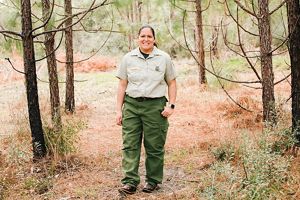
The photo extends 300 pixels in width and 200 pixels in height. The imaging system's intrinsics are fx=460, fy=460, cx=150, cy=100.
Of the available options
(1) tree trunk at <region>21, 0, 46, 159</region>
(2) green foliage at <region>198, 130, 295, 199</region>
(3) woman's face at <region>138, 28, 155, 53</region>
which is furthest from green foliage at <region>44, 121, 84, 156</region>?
(2) green foliage at <region>198, 130, 295, 199</region>

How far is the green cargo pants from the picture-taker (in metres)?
4.45

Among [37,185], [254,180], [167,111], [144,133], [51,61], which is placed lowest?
[37,185]

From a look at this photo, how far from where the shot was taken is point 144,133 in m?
4.51

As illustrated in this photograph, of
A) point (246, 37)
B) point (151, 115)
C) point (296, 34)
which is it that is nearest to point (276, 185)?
point (151, 115)

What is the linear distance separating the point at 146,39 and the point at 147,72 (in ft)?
1.04

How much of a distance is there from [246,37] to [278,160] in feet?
54.7

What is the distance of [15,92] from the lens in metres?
13.7

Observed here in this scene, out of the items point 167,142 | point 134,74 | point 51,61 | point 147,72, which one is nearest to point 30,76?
point 51,61

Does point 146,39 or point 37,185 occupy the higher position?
point 146,39

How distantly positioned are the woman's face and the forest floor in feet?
4.58

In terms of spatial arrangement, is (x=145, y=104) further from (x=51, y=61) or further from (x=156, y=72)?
(x=51, y=61)

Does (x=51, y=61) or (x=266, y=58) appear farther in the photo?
(x=51, y=61)

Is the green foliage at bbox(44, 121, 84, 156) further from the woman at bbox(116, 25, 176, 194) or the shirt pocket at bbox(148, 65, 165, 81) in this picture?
the shirt pocket at bbox(148, 65, 165, 81)

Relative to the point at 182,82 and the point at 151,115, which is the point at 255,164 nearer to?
the point at 151,115
